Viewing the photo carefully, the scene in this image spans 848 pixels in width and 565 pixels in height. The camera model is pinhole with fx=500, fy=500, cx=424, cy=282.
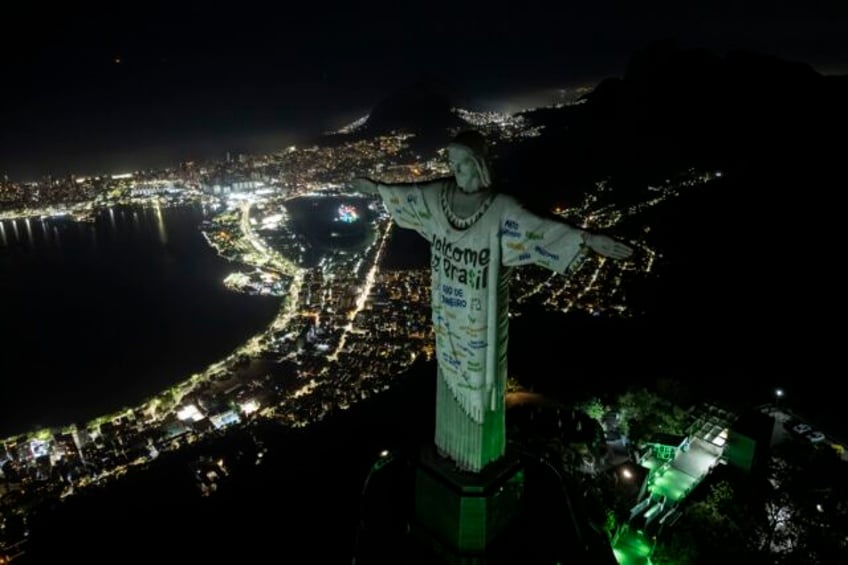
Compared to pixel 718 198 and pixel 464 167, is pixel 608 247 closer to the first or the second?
pixel 464 167

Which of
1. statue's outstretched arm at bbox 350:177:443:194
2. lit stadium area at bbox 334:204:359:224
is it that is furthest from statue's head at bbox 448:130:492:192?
lit stadium area at bbox 334:204:359:224

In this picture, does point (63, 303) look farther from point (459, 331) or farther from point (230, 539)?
point (459, 331)

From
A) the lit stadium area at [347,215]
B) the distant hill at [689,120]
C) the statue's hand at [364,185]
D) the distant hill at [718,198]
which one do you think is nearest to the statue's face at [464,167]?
the distant hill at [718,198]

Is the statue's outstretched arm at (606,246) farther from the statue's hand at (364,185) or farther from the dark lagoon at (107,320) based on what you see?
the dark lagoon at (107,320)

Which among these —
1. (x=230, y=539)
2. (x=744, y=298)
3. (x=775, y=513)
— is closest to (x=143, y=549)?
(x=230, y=539)

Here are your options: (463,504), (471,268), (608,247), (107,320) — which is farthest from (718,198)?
(107,320)

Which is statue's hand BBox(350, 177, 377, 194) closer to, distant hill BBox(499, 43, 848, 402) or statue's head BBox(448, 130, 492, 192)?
statue's head BBox(448, 130, 492, 192)
